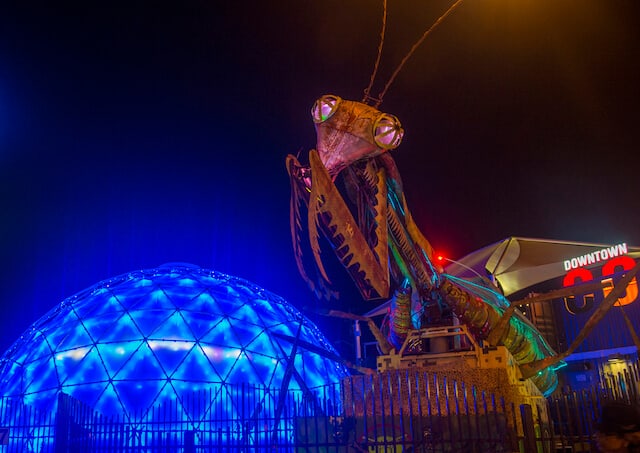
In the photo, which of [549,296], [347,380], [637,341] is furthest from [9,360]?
[637,341]

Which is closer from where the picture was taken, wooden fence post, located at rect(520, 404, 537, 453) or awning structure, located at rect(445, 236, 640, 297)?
wooden fence post, located at rect(520, 404, 537, 453)

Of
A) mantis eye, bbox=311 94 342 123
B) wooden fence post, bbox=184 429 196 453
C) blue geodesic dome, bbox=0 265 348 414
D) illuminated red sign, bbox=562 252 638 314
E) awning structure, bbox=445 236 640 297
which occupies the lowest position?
wooden fence post, bbox=184 429 196 453

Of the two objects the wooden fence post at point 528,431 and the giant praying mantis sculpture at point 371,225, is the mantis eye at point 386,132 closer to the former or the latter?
the giant praying mantis sculpture at point 371,225

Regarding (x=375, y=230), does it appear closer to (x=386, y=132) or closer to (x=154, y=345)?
(x=386, y=132)

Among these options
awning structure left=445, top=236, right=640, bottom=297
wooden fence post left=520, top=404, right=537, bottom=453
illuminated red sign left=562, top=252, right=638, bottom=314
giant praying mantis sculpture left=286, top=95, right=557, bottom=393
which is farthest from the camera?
awning structure left=445, top=236, right=640, bottom=297

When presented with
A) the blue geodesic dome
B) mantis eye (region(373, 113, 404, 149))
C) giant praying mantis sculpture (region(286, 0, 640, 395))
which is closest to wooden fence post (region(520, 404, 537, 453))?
giant praying mantis sculpture (region(286, 0, 640, 395))

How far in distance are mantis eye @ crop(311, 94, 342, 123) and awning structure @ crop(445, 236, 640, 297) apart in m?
16.4

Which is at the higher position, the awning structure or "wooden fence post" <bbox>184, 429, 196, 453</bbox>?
the awning structure

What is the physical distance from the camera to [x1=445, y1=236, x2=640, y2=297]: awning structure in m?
21.7

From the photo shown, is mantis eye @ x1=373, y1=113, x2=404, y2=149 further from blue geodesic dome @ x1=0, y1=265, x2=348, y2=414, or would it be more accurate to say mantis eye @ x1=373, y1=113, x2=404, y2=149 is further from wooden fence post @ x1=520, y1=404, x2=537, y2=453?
blue geodesic dome @ x1=0, y1=265, x2=348, y2=414

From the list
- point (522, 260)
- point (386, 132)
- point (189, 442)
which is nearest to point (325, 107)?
point (386, 132)

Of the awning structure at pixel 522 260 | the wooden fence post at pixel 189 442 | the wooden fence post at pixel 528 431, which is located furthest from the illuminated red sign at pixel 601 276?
the wooden fence post at pixel 189 442

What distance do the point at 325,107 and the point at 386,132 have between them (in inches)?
27.7

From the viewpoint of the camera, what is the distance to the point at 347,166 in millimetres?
6262
